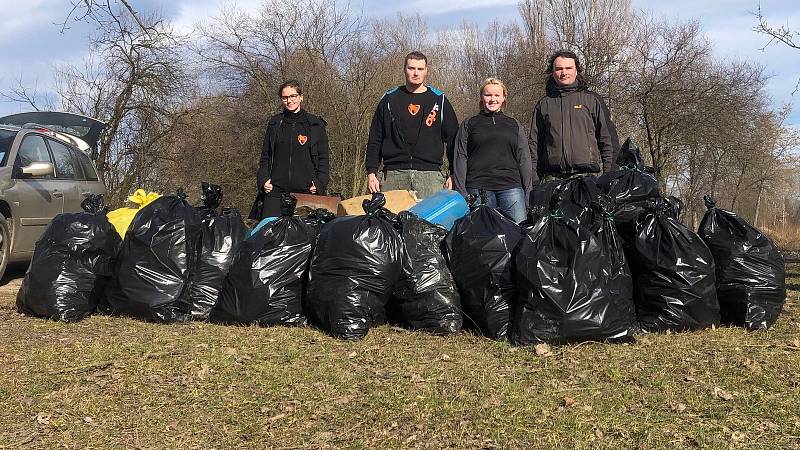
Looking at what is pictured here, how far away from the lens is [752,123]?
1952cm

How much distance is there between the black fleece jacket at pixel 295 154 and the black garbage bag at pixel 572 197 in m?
1.87

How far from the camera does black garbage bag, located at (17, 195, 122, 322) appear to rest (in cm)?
415

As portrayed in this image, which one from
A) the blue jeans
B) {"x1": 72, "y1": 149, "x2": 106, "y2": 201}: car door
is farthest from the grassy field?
{"x1": 72, "y1": 149, "x2": 106, "y2": 201}: car door

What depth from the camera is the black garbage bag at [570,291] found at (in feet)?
11.7

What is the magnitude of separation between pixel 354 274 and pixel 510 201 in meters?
1.53

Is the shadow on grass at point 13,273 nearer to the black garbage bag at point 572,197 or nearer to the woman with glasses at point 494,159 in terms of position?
the woman with glasses at point 494,159

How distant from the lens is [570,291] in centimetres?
355

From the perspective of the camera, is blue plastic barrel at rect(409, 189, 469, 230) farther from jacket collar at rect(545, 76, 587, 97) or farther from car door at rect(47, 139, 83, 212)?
car door at rect(47, 139, 83, 212)

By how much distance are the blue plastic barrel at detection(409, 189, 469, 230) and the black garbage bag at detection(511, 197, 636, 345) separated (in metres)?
0.98

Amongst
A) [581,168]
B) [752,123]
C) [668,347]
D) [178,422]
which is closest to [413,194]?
[581,168]

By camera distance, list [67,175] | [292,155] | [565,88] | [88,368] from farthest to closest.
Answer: [67,175] → [292,155] → [565,88] → [88,368]

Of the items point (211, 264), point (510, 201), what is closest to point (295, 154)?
point (211, 264)

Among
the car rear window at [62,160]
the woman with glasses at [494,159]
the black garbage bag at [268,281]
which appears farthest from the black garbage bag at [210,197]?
the car rear window at [62,160]

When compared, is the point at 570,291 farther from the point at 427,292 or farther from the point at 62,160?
the point at 62,160
